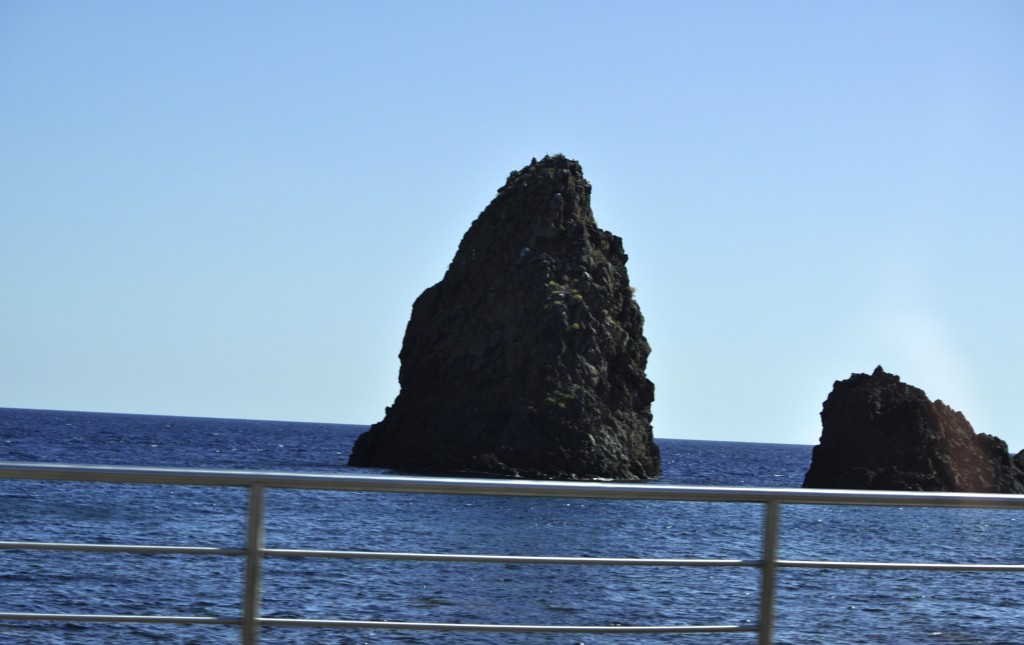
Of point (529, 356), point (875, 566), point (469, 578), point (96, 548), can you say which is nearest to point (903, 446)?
point (529, 356)

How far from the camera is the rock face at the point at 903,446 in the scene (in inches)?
2766

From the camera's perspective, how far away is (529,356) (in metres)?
76.2

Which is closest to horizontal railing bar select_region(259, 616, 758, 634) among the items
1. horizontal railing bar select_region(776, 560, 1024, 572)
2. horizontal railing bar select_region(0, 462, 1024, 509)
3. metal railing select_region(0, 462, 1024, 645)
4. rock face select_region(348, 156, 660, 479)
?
metal railing select_region(0, 462, 1024, 645)

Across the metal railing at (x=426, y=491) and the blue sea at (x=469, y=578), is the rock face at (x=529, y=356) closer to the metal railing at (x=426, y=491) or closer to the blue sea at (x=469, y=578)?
the blue sea at (x=469, y=578)

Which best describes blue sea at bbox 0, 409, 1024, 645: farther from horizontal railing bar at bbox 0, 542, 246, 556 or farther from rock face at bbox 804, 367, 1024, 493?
rock face at bbox 804, 367, 1024, 493

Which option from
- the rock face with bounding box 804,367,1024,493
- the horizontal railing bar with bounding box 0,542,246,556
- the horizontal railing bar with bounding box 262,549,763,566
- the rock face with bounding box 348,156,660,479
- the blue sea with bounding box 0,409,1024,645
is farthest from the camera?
the rock face with bounding box 348,156,660,479

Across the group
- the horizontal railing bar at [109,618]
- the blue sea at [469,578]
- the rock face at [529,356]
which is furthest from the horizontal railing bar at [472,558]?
the rock face at [529,356]

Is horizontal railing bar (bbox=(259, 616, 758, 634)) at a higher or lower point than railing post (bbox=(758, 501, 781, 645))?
lower

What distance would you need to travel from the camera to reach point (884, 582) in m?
20.8

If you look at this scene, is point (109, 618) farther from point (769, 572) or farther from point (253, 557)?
point (769, 572)

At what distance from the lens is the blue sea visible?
13.0 metres

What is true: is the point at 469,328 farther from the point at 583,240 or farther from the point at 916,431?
the point at 916,431

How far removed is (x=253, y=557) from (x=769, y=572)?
5.65 feet

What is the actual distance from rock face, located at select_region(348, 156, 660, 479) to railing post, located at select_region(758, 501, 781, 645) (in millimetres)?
68104
